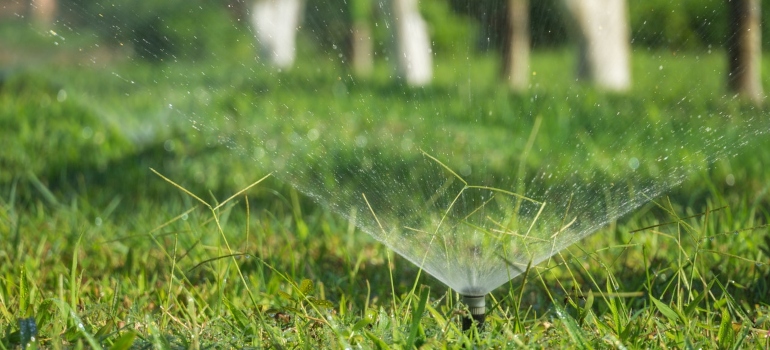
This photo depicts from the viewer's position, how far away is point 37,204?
3.66 meters

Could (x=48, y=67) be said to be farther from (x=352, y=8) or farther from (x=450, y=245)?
(x=450, y=245)

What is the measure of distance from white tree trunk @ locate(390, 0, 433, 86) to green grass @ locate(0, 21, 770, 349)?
2706 mm

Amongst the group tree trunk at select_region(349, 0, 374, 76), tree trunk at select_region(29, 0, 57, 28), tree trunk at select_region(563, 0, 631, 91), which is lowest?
tree trunk at select_region(29, 0, 57, 28)

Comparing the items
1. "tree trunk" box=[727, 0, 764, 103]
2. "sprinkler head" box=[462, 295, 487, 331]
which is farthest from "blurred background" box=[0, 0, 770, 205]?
"sprinkler head" box=[462, 295, 487, 331]

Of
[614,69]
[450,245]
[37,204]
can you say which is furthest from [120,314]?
[614,69]

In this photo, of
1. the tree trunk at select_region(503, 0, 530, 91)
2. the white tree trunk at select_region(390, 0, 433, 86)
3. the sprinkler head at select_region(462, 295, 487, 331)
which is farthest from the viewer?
the white tree trunk at select_region(390, 0, 433, 86)

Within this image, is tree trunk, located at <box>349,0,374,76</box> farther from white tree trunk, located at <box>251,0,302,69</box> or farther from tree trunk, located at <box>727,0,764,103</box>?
tree trunk, located at <box>727,0,764,103</box>

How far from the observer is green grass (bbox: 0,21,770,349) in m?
1.91

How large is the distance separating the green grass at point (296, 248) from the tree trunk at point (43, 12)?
51.0 feet

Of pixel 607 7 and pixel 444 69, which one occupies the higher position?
pixel 607 7

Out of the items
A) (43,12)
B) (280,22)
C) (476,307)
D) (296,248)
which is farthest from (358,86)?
(43,12)

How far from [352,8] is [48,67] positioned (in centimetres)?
357

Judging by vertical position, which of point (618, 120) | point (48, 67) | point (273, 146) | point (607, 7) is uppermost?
point (607, 7)

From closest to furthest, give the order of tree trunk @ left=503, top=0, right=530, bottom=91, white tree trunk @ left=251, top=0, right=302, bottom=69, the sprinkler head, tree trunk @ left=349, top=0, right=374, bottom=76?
the sprinkler head < tree trunk @ left=503, top=0, right=530, bottom=91 < tree trunk @ left=349, top=0, right=374, bottom=76 < white tree trunk @ left=251, top=0, right=302, bottom=69
